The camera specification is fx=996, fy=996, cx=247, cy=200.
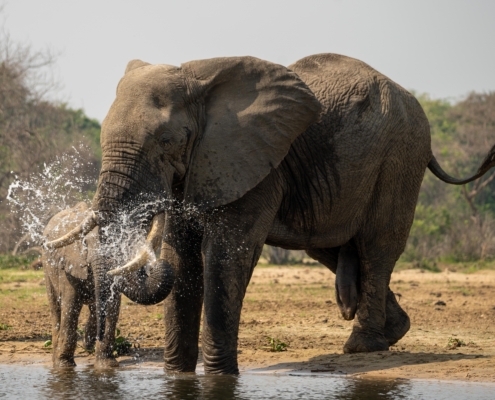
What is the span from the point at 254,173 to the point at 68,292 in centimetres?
236

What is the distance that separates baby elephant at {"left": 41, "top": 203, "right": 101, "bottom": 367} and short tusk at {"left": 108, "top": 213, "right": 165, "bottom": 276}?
179 cm

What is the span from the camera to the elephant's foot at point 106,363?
25.5 ft

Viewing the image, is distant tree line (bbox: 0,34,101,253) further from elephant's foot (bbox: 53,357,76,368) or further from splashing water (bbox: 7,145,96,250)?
elephant's foot (bbox: 53,357,76,368)

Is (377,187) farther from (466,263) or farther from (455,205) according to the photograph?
(455,205)

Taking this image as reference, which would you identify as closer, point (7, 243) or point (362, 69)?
point (362, 69)

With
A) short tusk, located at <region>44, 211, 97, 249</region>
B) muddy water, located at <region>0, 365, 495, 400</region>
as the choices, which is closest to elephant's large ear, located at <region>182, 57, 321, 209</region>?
short tusk, located at <region>44, 211, 97, 249</region>

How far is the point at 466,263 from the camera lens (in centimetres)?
2062

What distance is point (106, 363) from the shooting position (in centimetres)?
778

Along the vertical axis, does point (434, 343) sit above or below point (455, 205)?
below

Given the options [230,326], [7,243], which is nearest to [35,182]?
[7,243]

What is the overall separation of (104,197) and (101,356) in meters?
2.24

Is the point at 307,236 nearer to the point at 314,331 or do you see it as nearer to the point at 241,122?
the point at 241,122

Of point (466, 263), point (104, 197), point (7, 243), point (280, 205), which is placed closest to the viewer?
point (104, 197)

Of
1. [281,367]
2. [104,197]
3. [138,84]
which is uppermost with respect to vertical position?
[138,84]
